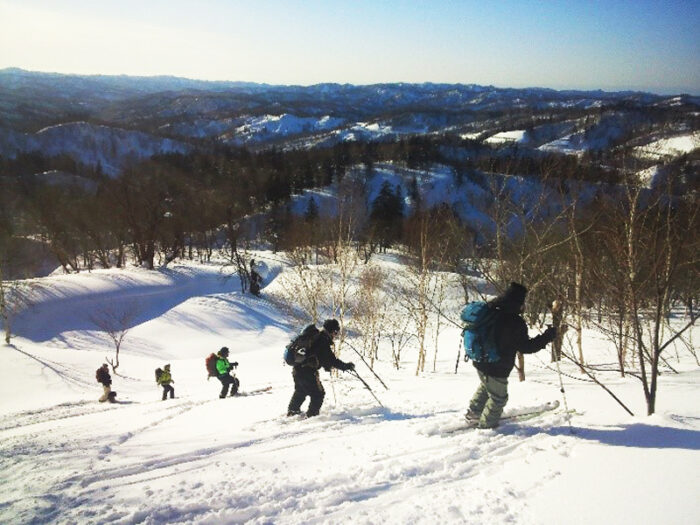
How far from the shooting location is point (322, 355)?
6594 mm

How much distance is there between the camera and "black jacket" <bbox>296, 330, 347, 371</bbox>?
259 inches

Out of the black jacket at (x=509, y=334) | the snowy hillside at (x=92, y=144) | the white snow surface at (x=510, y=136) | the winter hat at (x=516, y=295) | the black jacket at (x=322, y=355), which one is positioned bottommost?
→ the black jacket at (x=322, y=355)

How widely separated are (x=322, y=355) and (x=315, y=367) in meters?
0.26

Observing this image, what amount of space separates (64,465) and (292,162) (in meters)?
99.6

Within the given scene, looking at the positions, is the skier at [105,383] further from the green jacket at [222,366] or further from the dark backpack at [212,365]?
the green jacket at [222,366]

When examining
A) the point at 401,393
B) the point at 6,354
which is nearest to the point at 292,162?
the point at 6,354

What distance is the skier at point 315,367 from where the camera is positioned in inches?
259

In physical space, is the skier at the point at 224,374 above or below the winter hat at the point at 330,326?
below

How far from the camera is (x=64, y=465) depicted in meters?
4.83

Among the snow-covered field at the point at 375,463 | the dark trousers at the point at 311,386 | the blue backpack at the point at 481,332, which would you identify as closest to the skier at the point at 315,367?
the dark trousers at the point at 311,386

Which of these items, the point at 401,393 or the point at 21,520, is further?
the point at 401,393

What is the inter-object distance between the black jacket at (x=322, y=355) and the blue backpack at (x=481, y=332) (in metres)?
2.29

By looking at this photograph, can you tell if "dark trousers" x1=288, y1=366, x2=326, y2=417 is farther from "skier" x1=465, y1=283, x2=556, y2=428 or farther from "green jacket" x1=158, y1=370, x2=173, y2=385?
"green jacket" x1=158, y1=370, x2=173, y2=385

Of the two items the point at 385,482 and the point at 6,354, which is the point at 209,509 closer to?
the point at 385,482
